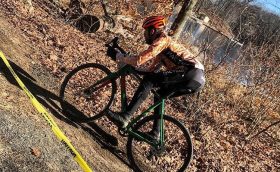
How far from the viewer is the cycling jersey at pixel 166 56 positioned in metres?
5.78

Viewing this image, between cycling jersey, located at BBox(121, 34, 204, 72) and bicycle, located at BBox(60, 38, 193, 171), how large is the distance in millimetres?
415

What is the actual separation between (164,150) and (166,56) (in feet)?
4.68

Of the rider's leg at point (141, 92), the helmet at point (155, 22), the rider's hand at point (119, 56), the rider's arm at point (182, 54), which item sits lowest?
the rider's leg at point (141, 92)

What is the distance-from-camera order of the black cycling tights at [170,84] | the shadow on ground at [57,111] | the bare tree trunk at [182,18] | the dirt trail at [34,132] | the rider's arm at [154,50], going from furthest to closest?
1. the bare tree trunk at [182,18]
2. the shadow on ground at [57,111]
3. the black cycling tights at [170,84]
4. the rider's arm at [154,50]
5. the dirt trail at [34,132]

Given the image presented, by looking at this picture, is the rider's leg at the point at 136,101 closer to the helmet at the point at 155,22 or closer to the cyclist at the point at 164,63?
the cyclist at the point at 164,63

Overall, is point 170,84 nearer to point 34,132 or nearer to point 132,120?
point 132,120

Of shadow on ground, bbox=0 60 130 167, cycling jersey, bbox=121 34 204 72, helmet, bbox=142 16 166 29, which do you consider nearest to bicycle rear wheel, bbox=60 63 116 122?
shadow on ground, bbox=0 60 130 167

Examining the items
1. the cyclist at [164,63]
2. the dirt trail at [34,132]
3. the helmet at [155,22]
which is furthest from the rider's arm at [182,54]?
the dirt trail at [34,132]

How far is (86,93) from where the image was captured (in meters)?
6.99

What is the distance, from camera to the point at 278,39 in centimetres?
1415

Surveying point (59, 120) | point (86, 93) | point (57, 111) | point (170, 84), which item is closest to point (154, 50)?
point (170, 84)

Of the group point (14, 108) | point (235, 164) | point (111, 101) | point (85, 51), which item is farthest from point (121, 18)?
point (14, 108)

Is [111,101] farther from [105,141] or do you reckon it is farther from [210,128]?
[210,128]

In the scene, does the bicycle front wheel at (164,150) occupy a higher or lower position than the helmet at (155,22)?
lower
